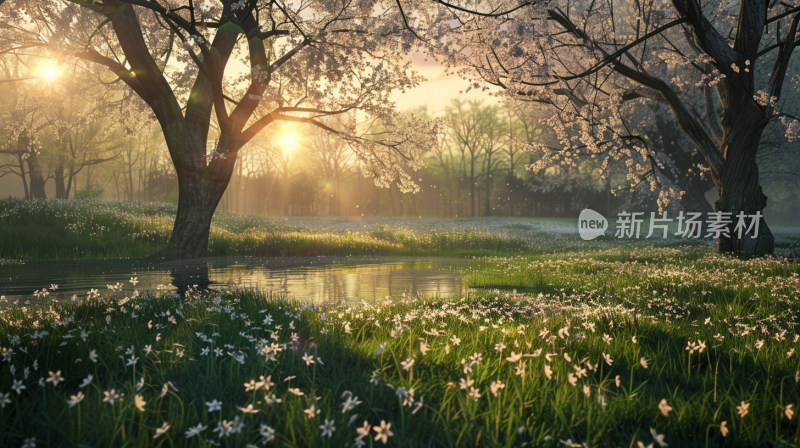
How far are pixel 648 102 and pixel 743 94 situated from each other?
77.1 feet

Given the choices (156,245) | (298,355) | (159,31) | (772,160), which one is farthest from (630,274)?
(772,160)

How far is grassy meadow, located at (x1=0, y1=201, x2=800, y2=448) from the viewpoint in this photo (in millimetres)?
2918

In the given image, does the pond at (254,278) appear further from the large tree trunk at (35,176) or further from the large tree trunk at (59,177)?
the large tree trunk at (59,177)

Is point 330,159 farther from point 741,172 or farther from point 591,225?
point 741,172

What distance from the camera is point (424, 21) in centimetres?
1812

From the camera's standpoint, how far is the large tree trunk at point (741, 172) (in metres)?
15.1

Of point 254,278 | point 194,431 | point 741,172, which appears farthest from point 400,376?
point 741,172

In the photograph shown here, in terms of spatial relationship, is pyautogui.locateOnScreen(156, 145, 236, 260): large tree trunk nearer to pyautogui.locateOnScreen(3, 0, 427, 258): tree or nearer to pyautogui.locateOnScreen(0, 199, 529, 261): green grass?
pyautogui.locateOnScreen(3, 0, 427, 258): tree

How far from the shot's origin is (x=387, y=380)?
3875 millimetres

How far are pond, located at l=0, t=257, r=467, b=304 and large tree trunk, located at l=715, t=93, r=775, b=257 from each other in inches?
333

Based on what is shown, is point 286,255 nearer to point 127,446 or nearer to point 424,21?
point 424,21

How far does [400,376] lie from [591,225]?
4855 cm

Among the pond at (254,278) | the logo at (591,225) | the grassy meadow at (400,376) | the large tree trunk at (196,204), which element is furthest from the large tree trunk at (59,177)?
the grassy meadow at (400,376)

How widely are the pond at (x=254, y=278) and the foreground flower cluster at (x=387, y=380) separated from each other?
3405 mm
